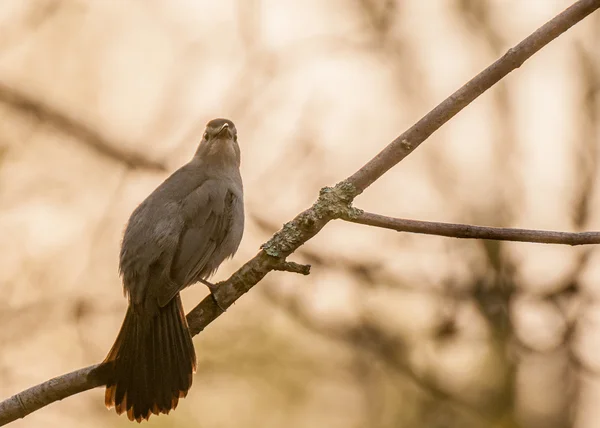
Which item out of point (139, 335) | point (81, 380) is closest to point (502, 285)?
point (139, 335)

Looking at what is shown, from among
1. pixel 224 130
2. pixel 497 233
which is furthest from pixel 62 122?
pixel 497 233

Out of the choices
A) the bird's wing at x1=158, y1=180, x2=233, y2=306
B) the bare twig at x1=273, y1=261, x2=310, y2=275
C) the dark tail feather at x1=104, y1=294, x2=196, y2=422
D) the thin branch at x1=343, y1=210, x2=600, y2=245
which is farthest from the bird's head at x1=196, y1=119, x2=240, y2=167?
the thin branch at x1=343, y1=210, x2=600, y2=245

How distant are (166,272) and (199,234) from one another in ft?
1.19

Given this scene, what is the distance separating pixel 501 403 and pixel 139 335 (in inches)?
174

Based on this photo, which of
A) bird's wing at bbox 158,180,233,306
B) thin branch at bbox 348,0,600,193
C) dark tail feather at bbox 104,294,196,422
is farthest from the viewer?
bird's wing at bbox 158,180,233,306

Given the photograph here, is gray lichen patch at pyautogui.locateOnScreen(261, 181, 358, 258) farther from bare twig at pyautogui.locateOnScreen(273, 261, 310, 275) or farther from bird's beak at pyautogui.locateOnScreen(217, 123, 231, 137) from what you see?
bird's beak at pyautogui.locateOnScreen(217, 123, 231, 137)

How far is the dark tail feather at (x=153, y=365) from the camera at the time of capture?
481cm

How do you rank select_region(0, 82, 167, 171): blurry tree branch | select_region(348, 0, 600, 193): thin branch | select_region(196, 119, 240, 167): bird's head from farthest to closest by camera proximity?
select_region(0, 82, 167, 171): blurry tree branch, select_region(196, 119, 240, 167): bird's head, select_region(348, 0, 600, 193): thin branch

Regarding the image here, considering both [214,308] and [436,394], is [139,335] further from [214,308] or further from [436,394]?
[436,394]

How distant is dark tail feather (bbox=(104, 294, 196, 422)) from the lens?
189 inches

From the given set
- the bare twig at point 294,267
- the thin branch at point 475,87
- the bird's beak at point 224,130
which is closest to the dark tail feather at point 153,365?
the bare twig at point 294,267

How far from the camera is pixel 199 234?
5402 mm

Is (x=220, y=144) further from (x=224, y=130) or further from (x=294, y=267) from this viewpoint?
(x=294, y=267)

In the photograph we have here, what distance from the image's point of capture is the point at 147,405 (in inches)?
191
